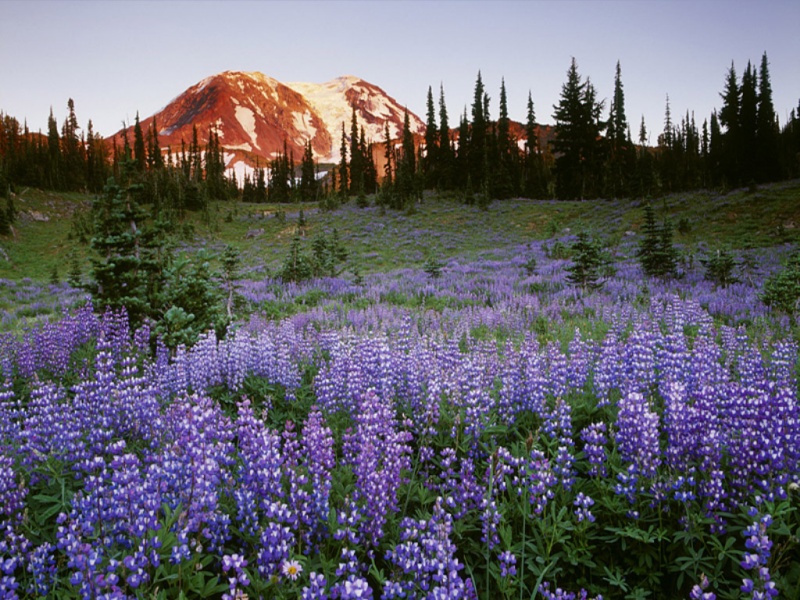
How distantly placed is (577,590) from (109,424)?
4.04 meters

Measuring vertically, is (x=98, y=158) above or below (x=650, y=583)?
above

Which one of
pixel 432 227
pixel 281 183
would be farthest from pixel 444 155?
pixel 281 183

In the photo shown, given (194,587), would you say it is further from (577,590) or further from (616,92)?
(616,92)

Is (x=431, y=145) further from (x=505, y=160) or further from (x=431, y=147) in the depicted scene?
(x=505, y=160)

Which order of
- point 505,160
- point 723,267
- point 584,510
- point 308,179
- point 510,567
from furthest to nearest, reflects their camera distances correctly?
point 308,179 < point 505,160 < point 723,267 < point 584,510 < point 510,567

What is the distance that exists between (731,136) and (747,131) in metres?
1.27

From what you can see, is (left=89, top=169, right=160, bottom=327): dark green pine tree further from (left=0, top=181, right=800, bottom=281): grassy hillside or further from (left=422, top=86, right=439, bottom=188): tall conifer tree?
(left=422, top=86, right=439, bottom=188): tall conifer tree

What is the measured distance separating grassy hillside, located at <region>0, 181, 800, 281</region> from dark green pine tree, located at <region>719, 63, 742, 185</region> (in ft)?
13.6

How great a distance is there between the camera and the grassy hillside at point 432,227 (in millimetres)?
27984

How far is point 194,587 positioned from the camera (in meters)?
2.47

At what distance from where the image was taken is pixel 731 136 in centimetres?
4147

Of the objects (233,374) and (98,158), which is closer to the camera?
(233,374)

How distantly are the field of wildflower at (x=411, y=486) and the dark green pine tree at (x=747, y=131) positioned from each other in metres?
44.6

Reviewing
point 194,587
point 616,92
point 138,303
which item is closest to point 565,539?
point 194,587
